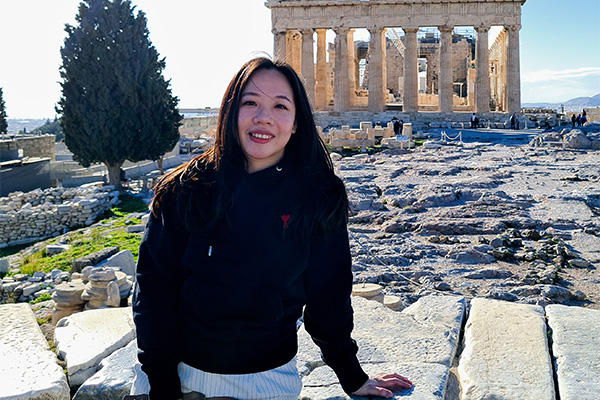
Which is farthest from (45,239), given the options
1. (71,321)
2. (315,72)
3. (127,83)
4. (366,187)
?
(315,72)

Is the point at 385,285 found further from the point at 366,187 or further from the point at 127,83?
the point at 127,83

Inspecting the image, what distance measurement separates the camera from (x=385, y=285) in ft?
20.2

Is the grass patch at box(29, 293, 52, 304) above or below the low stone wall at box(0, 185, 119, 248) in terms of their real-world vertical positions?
below

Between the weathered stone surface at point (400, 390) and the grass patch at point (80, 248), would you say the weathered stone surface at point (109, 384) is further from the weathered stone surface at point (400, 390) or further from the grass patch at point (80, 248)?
the grass patch at point (80, 248)

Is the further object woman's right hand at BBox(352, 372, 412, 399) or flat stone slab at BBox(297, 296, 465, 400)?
flat stone slab at BBox(297, 296, 465, 400)

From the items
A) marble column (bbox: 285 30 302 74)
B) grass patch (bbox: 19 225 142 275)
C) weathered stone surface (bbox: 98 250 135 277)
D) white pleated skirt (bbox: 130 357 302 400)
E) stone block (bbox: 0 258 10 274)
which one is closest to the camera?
white pleated skirt (bbox: 130 357 302 400)

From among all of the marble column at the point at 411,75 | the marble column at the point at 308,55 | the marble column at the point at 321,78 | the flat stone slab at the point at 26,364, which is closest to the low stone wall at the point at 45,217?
the flat stone slab at the point at 26,364

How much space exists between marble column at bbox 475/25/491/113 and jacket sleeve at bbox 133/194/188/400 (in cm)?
3583

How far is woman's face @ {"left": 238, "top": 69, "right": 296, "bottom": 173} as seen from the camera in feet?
8.87

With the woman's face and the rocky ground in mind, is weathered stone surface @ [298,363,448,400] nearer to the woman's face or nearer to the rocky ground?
the woman's face

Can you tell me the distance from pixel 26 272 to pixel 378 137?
1827cm

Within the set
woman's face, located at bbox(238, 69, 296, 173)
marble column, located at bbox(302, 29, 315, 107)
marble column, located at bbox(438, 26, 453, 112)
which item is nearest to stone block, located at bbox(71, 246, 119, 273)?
woman's face, located at bbox(238, 69, 296, 173)

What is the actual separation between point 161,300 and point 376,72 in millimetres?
36762

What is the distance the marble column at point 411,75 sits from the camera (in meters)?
37.6
